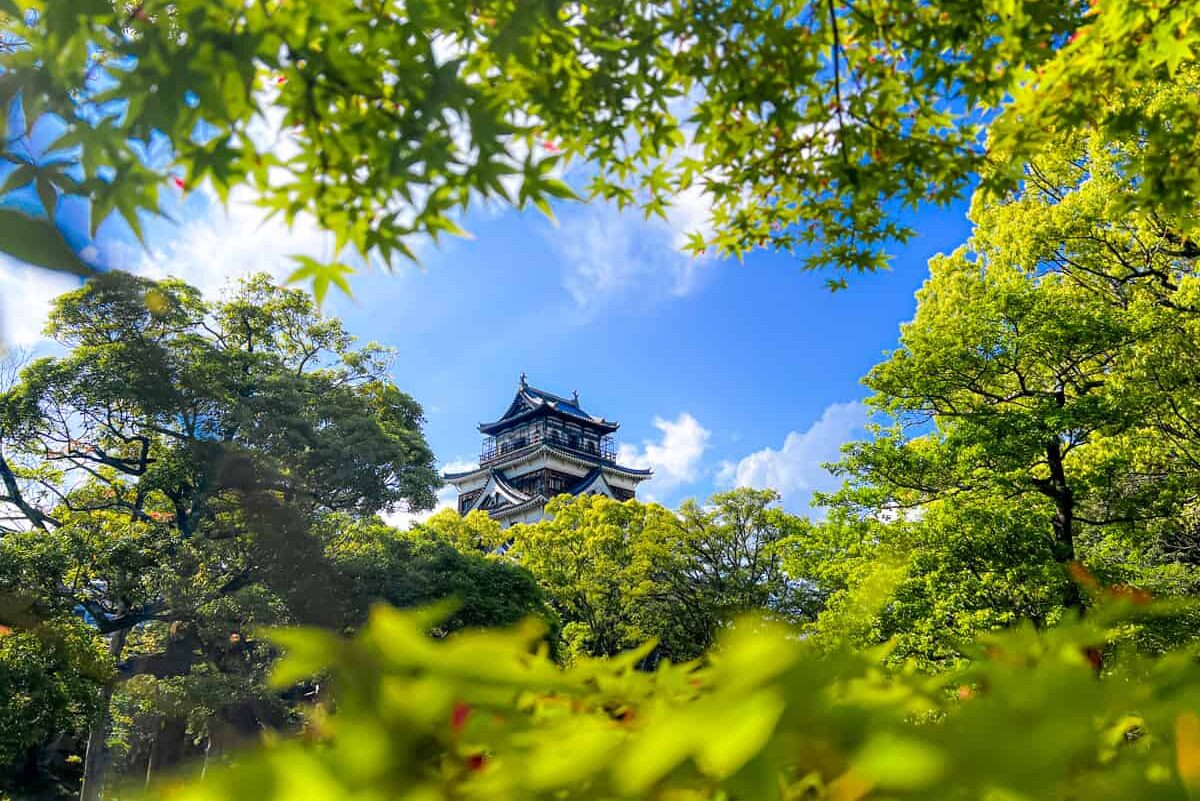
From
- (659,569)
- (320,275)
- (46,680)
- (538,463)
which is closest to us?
(320,275)

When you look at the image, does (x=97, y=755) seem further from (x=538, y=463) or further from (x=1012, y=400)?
(x=538, y=463)

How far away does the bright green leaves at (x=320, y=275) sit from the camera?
150 centimetres

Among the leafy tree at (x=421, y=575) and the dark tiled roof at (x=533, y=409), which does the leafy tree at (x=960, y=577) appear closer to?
the leafy tree at (x=421, y=575)

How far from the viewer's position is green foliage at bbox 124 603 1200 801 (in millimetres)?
390

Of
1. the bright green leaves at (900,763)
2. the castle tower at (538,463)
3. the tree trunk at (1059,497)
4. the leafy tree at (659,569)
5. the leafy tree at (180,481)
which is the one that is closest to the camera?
the bright green leaves at (900,763)

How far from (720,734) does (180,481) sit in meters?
11.0

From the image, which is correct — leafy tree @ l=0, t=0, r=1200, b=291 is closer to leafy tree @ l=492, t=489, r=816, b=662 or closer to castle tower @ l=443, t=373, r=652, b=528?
leafy tree @ l=492, t=489, r=816, b=662

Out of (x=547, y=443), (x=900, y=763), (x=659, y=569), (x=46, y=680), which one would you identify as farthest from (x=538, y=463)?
(x=900, y=763)

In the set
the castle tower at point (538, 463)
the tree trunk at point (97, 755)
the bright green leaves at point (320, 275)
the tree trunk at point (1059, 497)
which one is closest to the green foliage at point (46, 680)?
the tree trunk at point (97, 755)

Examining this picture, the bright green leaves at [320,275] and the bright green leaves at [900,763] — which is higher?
the bright green leaves at [320,275]

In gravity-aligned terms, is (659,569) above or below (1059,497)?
above

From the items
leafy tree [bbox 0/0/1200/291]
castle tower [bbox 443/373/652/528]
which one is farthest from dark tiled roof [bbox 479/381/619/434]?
leafy tree [bbox 0/0/1200/291]

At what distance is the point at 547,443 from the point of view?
33156 mm

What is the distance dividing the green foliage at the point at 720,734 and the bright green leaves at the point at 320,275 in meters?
1.16
